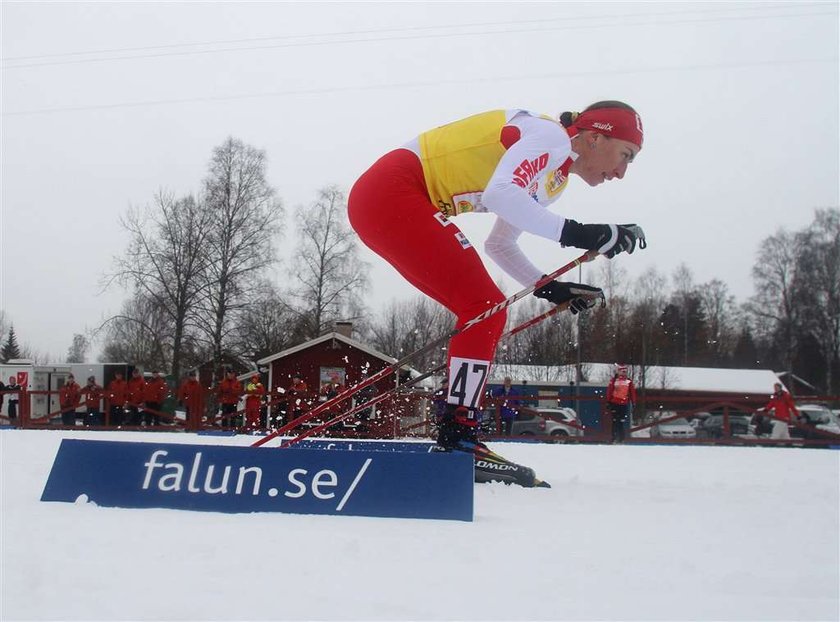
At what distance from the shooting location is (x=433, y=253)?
10.3ft

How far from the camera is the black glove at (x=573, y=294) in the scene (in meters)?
3.58

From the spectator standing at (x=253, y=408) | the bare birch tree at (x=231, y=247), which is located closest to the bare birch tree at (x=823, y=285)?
the bare birch tree at (x=231, y=247)

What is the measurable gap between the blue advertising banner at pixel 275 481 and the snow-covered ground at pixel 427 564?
8cm

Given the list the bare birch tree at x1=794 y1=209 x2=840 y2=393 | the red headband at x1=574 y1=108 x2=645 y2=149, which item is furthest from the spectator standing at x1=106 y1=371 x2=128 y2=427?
the bare birch tree at x1=794 y1=209 x2=840 y2=393

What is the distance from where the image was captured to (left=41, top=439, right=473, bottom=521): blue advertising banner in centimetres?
242

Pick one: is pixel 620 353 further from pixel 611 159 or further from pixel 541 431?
pixel 611 159

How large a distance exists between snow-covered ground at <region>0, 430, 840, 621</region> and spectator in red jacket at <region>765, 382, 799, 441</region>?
386 inches

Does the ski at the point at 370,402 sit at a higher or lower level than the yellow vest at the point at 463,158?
lower

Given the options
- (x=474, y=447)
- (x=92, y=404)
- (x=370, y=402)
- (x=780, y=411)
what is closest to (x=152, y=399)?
(x=92, y=404)

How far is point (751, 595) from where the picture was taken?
160 centimetres

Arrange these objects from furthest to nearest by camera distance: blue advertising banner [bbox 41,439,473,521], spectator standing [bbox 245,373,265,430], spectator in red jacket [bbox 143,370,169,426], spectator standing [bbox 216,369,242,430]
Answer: spectator in red jacket [bbox 143,370,169,426] → spectator standing [bbox 216,369,242,430] → spectator standing [bbox 245,373,265,430] → blue advertising banner [bbox 41,439,473,521]

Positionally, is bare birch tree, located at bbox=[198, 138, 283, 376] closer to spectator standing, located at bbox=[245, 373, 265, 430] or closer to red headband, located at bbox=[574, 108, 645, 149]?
spectator standing, located at bbox=[245, 373, 265, 430]

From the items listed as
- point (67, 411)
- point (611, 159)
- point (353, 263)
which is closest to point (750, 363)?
point (353, 263)

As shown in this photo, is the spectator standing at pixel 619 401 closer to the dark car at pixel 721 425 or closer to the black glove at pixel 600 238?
the dark car at pixel 721 425
